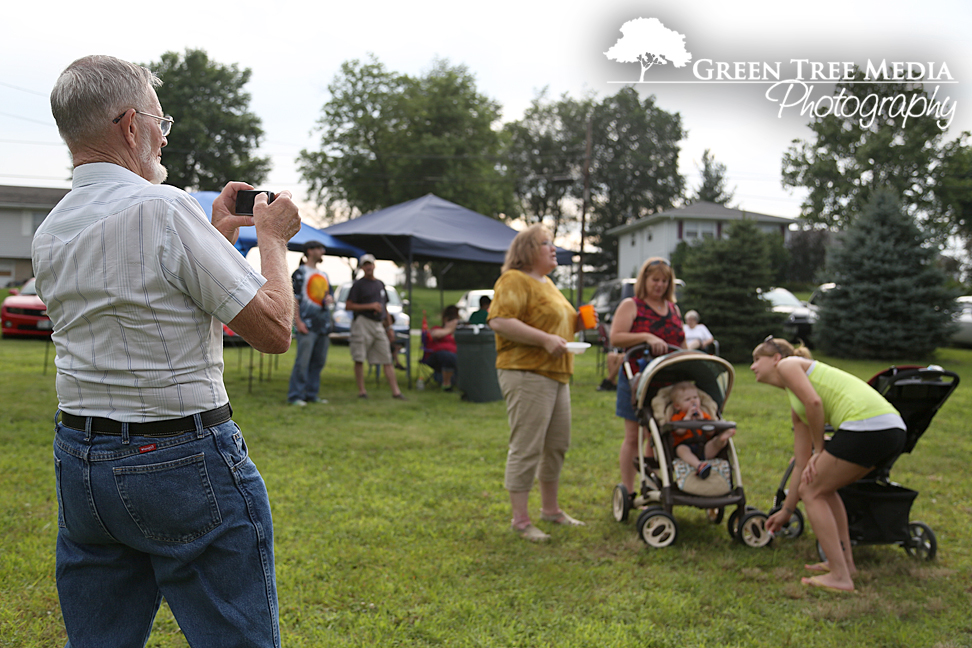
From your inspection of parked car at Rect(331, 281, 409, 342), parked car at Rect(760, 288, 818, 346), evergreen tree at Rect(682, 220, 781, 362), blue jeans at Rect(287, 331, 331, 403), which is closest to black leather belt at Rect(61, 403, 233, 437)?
blue jeans at Rect(287, 331, 331, 403)

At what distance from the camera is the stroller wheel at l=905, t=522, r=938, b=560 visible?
4.20 meters

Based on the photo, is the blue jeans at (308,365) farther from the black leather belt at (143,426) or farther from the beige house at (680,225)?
the beige house at (680,225)

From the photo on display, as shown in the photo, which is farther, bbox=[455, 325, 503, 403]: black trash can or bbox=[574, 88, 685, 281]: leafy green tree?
bbox=[574, 88, 685, 281]: leafy green tree

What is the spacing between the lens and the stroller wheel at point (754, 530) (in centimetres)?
436

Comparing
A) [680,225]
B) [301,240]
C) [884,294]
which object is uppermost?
[680,225]

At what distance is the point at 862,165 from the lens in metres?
35.1

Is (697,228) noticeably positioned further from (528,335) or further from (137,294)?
(137,294)

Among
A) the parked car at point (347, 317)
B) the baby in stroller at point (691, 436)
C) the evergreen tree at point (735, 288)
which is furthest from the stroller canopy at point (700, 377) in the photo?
the evergreen tree at point (735, 288)

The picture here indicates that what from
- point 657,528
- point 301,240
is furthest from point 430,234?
point 657,528

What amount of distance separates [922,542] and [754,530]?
96 centimetres

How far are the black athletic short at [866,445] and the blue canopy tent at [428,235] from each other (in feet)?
21.6

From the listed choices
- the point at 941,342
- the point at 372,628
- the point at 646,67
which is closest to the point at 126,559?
the point at 372,628

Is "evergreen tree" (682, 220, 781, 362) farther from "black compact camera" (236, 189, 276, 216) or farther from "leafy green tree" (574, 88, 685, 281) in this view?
"leafy green tree" (574, 88, 685, 281)

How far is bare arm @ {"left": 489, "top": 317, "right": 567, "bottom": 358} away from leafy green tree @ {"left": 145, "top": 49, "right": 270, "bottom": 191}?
33.1m
